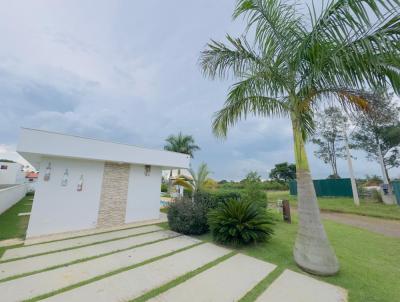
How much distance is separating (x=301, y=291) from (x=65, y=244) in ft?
21.4

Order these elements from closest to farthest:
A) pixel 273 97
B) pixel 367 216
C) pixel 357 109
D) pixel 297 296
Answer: pixel 297 296, pixel 357 109, pixel 273 97, pixel 367 216

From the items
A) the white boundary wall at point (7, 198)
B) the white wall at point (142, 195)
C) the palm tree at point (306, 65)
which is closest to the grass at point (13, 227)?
the white boundary wall at point (7, 198)

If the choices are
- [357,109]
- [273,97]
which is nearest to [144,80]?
[273,97]

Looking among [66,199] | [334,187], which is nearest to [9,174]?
[66,199]

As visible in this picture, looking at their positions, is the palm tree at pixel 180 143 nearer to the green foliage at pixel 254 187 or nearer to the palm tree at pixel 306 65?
the green foliage at pixel 254 187

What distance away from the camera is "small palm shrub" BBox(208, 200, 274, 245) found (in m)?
5.45

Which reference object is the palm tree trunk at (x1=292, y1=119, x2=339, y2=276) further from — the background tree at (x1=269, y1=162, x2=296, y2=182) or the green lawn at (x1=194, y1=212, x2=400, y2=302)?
the background tree at (x1=269, y1=162, x2=296, y2=182)

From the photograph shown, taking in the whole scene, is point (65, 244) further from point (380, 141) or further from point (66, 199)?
point (380, 141)

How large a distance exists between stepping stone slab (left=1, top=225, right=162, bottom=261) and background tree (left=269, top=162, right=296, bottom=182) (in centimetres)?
3837

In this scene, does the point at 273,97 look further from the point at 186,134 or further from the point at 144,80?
the point at 186,134

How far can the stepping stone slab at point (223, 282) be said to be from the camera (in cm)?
303

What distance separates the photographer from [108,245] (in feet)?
18.2

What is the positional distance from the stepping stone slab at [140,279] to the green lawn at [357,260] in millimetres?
1453

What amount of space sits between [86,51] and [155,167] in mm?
6379
